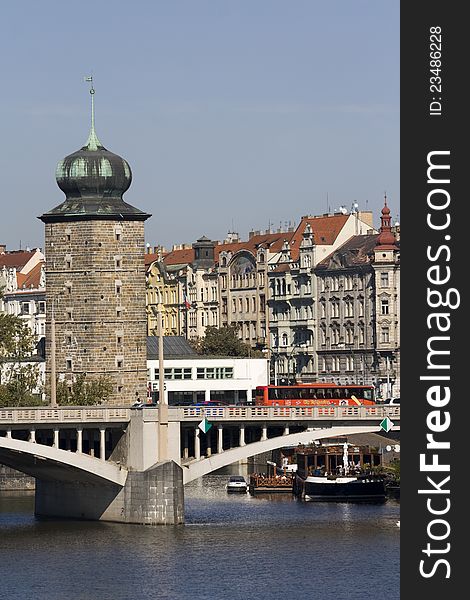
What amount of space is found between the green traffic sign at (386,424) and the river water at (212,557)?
3971 mm

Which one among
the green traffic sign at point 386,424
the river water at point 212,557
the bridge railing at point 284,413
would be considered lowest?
the river water at point 212,557

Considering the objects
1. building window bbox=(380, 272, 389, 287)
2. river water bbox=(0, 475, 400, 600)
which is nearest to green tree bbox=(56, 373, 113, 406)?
river water bbox=(0, 475, 400, 600)

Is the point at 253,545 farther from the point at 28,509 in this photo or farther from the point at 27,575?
the point at 28,509

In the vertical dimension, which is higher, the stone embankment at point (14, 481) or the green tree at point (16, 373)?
the green tree at point (16, 373)

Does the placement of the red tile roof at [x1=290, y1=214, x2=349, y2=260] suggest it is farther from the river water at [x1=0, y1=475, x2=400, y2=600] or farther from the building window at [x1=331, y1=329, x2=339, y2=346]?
the river water at [x1=0, y1=475, x2=400, y2=600]

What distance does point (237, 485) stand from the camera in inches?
4498

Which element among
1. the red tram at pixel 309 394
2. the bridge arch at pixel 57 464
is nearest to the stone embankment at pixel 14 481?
the red tram at pixel 309 394

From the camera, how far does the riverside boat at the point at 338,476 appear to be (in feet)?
343

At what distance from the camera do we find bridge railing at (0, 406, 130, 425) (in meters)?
87.2

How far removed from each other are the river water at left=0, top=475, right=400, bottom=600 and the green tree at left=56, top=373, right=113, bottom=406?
16.7 meters

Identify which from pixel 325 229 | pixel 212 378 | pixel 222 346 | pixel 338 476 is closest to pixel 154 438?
pixel 338 476

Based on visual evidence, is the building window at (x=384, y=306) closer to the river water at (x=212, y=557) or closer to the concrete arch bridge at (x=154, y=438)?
the river water at (x=212, y=557)

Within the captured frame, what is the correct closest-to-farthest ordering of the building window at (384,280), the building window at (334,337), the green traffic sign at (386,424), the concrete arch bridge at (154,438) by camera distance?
1. the green traffic sign at (386,424)
2. the concrete arch bridge at (154,438)
3. the building window at (384,280)
4. the building window at (334,337)

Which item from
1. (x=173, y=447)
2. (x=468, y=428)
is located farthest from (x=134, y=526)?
(x=468, y=428)
